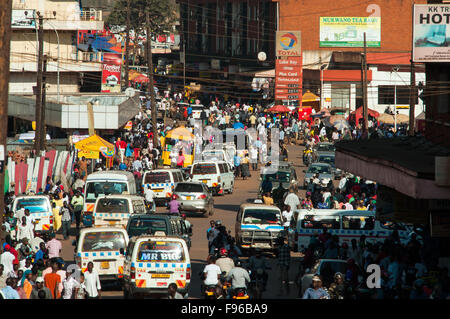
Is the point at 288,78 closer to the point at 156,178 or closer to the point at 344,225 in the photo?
the point at 156,178

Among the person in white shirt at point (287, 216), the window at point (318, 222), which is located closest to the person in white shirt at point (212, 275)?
the window at point (318, 222)

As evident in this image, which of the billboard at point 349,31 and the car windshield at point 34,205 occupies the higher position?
the billboard at point 349,31

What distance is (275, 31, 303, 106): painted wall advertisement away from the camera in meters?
69.4

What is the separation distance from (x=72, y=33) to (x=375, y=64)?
83.9ft

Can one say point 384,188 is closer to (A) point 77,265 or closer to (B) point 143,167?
(A) point 77,265

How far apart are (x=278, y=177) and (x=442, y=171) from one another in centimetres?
2310

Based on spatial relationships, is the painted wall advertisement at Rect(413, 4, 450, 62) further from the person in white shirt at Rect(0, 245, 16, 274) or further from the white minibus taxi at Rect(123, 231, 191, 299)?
the person in white shirt at Rect(0, 245, 16, 274)

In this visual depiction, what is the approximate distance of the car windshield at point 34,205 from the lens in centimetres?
3025

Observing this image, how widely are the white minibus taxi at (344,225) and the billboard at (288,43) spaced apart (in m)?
44.0

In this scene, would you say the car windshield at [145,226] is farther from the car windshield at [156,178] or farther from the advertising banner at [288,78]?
the advertising banner at [288,78]

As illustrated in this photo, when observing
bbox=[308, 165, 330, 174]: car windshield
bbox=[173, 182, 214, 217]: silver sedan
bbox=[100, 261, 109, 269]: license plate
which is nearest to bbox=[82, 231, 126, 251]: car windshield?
bbox=[100, 261, 109, 269]: license plate

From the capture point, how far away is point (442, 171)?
17750mm

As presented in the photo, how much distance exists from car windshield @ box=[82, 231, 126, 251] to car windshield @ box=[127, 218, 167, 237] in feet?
7.18

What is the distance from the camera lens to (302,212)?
28.0 meters
